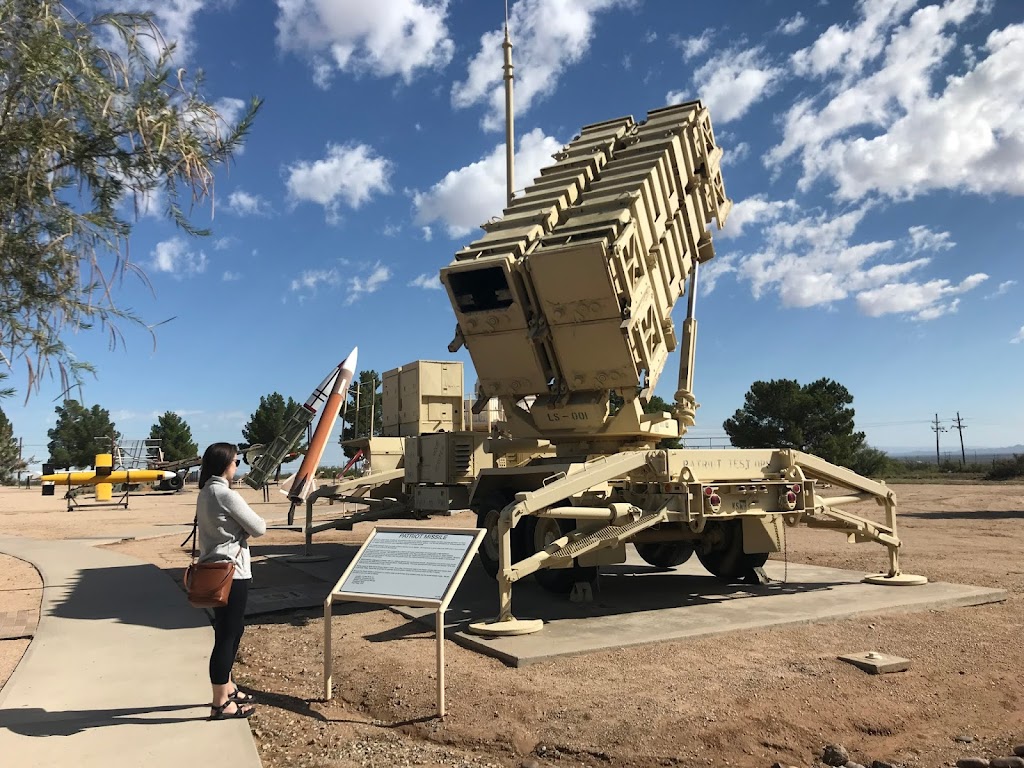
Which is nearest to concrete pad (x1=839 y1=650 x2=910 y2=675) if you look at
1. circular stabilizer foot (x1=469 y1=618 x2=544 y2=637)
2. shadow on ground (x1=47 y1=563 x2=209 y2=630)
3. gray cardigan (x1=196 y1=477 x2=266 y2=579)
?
circular stabilizer foot (x1=469 y1=618 x2=544 y2=637)

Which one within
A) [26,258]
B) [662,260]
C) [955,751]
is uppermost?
[662,260]

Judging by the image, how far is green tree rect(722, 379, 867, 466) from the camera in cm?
3969

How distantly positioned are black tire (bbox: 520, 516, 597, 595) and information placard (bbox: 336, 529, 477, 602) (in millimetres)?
2667

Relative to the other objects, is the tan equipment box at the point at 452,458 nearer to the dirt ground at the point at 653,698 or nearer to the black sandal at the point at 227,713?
the dirt ground at the point at 653,698

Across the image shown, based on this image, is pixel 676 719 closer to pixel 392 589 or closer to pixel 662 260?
pixel 392 589

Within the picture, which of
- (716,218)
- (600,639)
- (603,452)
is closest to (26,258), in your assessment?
(600,639)

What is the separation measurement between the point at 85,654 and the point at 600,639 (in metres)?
4.24

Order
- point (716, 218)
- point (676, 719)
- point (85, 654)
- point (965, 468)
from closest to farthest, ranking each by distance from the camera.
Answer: point (676, 719) < point (85, 654) < point (716, 218) < point (965, 468)

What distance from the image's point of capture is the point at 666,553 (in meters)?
10.9

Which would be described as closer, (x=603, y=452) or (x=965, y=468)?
(x=603, y=452)

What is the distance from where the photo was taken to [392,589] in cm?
513

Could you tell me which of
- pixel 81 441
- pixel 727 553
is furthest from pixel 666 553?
pixel 81 441

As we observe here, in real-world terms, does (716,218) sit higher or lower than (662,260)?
higher

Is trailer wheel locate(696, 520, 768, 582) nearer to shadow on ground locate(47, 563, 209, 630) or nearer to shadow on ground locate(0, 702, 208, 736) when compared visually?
shadow on ground locate(47, 563, 209, 630)
